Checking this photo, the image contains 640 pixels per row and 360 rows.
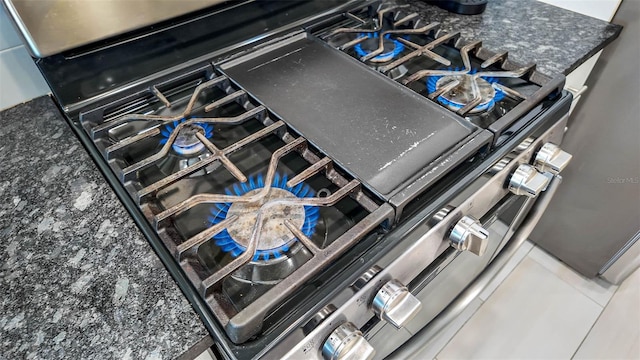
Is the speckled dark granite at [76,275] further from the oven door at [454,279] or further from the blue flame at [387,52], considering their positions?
the blue flame at [387,52]

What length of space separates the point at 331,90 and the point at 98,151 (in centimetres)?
38

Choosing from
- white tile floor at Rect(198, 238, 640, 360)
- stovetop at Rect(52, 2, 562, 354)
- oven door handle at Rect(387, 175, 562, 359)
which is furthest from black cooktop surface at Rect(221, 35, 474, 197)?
white tile floor at Rect(198, 238, 640, 360)

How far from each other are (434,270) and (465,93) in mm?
306

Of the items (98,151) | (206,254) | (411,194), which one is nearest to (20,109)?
(98,151)

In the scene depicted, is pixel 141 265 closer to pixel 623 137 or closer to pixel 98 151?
pixel 98 151

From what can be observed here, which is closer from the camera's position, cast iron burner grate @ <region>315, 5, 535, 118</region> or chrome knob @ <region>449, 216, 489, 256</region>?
chrome knob @ <region>449, 216, 489, 256</region>

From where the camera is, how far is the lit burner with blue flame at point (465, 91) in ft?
2.19

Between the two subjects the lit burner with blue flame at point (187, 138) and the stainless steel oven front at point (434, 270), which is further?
the lit burner with blue flame at point (187, 138)

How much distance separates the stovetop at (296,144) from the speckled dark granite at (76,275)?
0.12ft

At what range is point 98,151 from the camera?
1.95 ft

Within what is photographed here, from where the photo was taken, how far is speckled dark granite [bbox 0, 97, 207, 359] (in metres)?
0.42

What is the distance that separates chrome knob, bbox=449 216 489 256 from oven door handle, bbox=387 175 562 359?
120 millimetres

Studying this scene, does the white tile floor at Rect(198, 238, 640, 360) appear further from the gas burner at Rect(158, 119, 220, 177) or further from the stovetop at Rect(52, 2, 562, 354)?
the gas burner at Rect(158, 119, 220, 177)

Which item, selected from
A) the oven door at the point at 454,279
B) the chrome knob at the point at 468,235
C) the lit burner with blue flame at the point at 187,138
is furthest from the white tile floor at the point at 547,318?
the lit burner with blue flame at the point at 187,138
